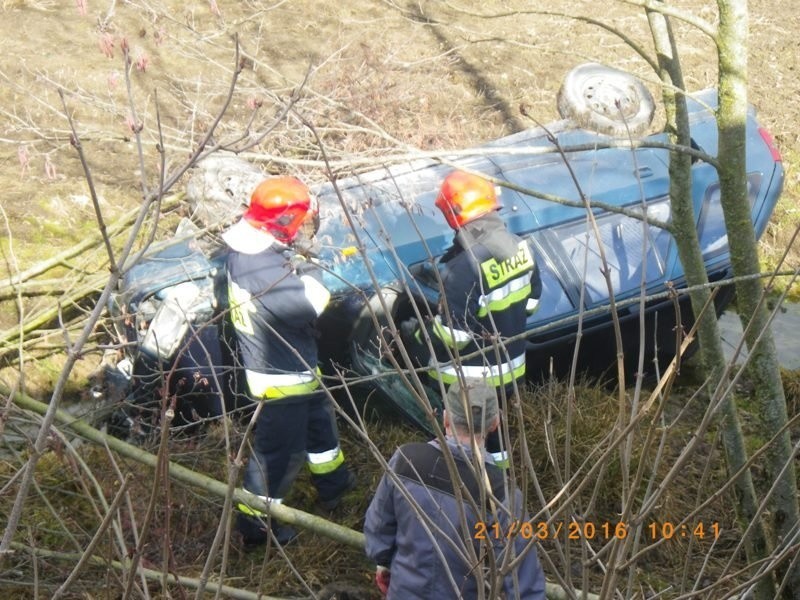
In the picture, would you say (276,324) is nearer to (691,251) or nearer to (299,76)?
(691,251)

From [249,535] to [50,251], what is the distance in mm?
2989

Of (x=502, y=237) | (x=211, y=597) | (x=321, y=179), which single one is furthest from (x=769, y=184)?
(x=211, y=597)

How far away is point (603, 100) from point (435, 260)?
97.4 inches

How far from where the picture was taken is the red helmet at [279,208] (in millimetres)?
4301

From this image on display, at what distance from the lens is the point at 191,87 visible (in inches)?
342

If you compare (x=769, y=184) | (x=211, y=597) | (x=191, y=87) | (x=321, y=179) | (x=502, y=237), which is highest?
(x=191, y=87)

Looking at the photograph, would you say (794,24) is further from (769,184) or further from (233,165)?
(233,165)

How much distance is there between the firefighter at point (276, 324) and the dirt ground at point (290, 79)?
1.51 m

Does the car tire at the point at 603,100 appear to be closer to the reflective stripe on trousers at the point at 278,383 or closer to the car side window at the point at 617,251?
the car side window at the point at 617,251

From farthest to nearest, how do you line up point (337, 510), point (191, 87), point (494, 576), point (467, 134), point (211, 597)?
point (191, 87) → point (467, 134) → point (337, 510) → point (211, 597) → point (494, 576)

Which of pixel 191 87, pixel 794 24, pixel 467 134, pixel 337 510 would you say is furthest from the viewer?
pixel 794 24

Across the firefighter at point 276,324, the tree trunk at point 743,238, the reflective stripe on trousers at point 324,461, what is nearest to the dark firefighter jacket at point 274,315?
the firefighter at point 276,324

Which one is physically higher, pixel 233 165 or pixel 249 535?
pixel 233 165

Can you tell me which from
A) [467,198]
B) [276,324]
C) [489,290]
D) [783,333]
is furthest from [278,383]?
[783,333]
